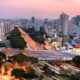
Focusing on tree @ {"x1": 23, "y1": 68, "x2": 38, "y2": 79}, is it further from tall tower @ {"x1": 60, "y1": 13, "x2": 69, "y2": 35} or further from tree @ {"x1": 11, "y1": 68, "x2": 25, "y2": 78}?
tall tower @ {"x1": 60, "y1": 13, "x2": 69, "y2": 35}

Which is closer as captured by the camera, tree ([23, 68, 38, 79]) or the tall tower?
tree ([23, 68, 38, 79])

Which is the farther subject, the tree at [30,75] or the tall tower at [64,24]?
the tall tower at [64,24]

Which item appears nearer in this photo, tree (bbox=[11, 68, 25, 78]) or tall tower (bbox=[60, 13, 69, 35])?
tree (bbox=[11, 68, 25, 78])

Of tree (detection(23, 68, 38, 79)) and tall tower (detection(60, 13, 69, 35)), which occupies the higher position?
tall tower (detection(60, 13, 69, 35))

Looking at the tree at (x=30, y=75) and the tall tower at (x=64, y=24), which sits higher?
the tall tower at (x=64, y=24)

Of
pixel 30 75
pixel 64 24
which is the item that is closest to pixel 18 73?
pixel 30 75

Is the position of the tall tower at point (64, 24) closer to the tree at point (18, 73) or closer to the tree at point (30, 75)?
the tree at point (30, 75)

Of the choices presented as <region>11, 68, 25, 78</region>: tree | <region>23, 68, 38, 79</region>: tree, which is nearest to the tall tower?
<region>23, 68, 38, 79</region>: tree

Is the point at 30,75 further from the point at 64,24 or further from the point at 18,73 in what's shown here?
the point at 64,24

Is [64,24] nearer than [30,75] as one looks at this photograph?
No

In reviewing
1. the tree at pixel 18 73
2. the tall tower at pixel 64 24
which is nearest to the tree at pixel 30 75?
the tree at pixel 18 73
